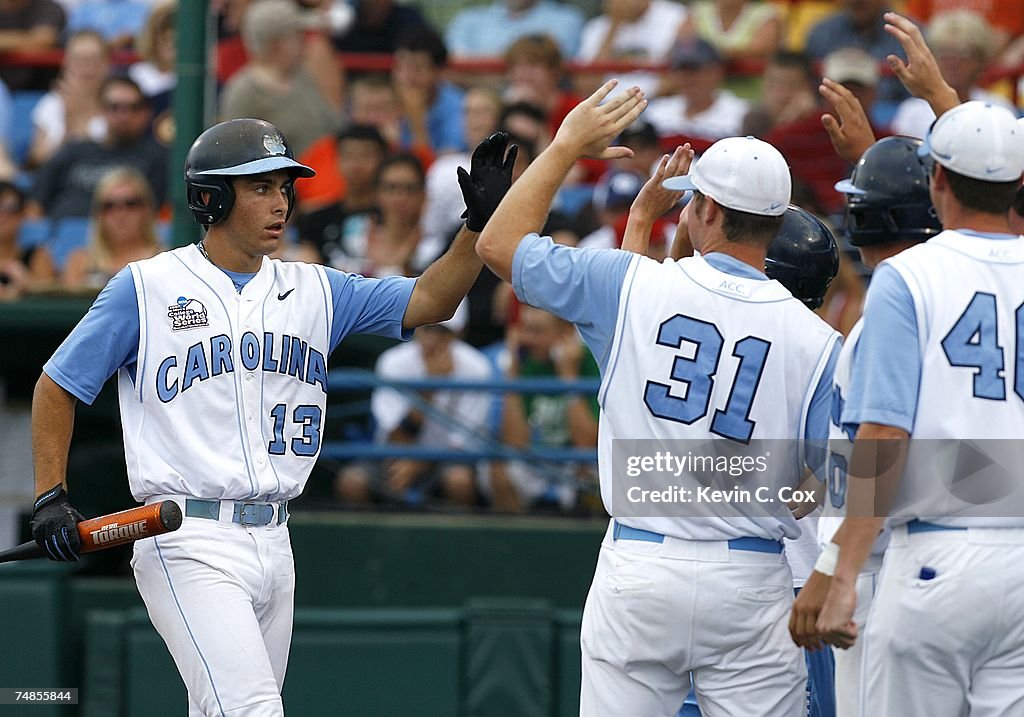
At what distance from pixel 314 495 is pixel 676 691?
12.8 feet

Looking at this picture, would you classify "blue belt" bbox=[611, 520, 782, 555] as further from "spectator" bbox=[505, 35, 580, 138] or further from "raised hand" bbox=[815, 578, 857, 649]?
"spectator" bbox=[505, 35, 580, 138]

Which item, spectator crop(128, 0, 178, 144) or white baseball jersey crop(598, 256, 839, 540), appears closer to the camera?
white baseball jersey crop(598, 256, 839, 540)

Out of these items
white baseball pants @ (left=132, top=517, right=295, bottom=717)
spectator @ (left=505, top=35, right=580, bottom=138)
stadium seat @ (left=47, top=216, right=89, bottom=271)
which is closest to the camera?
white baseball pants @ (left=132, top=517, right=295, bottom=717)

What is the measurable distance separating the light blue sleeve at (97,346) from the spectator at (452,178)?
3.87 metres

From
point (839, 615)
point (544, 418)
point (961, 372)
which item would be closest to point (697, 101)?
point (544, 418)

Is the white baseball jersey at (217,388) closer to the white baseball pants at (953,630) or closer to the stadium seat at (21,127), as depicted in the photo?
the white baseball pants at (953,630)

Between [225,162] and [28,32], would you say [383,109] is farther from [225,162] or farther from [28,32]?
[225,162]

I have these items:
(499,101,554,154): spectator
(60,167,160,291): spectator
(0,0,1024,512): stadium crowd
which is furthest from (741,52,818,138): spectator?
(60,167,160,291): spectator

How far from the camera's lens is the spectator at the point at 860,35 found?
358 inches

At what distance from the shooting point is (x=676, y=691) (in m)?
3.81

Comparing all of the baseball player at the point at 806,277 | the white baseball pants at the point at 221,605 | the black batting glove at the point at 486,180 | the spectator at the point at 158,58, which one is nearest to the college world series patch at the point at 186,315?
the white baseball pants at the point at 221,605

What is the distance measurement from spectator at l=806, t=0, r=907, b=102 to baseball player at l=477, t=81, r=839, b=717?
5.56 m

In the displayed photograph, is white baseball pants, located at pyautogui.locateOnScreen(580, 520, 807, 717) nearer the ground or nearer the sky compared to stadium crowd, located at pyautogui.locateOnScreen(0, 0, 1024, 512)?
nearer the ground

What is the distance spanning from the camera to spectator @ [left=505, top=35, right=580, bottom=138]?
924 cm
